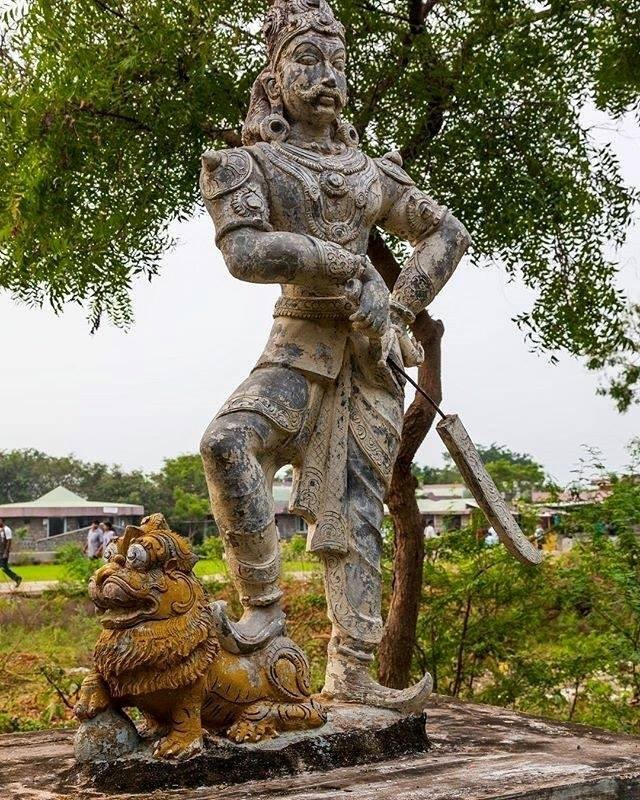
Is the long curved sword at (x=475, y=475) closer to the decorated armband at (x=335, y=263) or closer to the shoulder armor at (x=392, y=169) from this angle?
the decorated armband at (x=335, y=263)

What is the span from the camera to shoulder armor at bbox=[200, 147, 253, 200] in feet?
13.4

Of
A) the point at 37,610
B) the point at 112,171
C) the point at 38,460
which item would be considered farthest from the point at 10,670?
the point at 38,460

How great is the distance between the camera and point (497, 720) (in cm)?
505

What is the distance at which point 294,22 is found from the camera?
4.36 metres

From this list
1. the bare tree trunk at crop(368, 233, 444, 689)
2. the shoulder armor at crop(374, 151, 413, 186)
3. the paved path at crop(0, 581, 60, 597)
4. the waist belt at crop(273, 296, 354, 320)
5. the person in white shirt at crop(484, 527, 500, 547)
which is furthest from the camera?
the paved path at crop(0, 581, 60, 597)

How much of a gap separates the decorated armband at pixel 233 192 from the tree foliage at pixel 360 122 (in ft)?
6.67

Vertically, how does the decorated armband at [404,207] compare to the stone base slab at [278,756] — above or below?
above

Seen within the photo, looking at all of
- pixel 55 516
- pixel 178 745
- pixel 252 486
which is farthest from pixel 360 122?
pixel 55 516

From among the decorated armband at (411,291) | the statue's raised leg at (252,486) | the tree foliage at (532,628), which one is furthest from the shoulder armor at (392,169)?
the tree foliage at (532,628)

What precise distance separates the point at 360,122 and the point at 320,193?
2550 millimetres

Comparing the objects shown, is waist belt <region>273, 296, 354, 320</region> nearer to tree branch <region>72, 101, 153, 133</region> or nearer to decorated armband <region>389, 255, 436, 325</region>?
decorated armband <region>389, 255, 436, 325</region>

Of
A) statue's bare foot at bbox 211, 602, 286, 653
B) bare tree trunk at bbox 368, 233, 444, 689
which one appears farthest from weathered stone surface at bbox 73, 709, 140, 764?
bare tree trunk at bbox 368, 233, 444, 689

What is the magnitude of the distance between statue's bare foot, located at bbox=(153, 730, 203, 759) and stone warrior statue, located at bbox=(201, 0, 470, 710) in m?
0.39

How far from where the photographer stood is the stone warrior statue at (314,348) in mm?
4031
